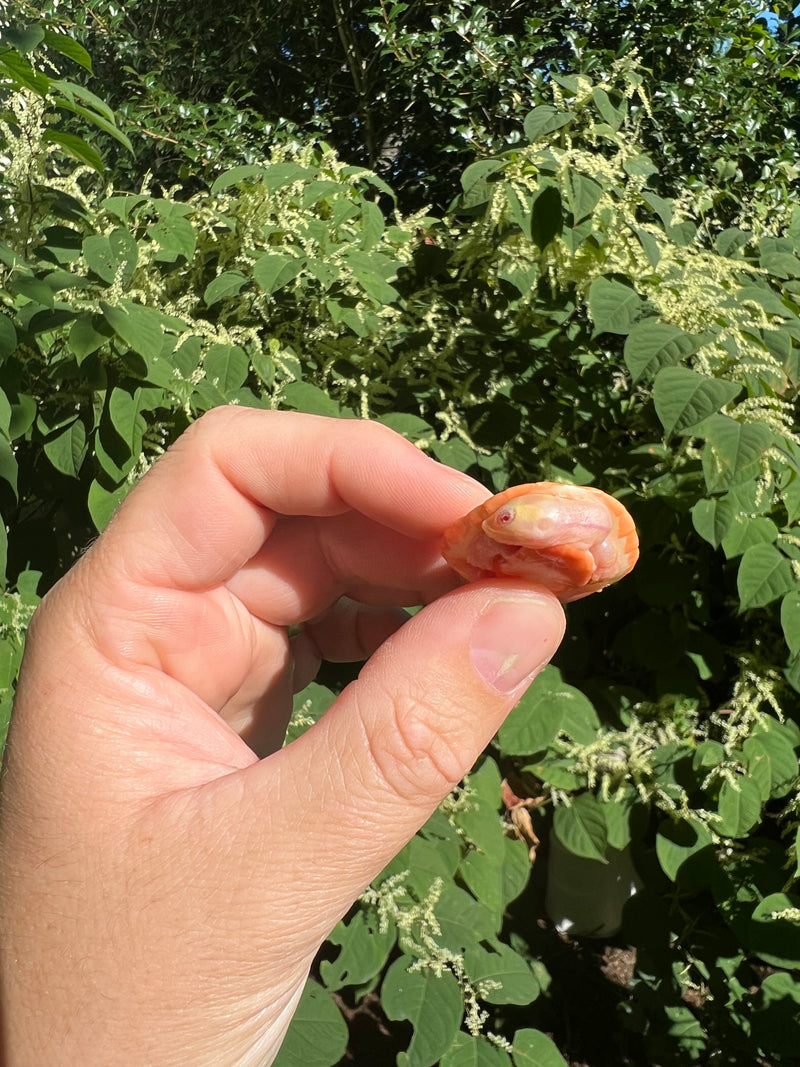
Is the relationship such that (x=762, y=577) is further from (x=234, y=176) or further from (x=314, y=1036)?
(x=234, y=176)

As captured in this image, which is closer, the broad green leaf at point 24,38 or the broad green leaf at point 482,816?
the broad green leaf at point 24,38

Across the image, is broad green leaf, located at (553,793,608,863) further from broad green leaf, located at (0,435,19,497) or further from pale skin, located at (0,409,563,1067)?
broad green leaf, located at (0,435,19,497)

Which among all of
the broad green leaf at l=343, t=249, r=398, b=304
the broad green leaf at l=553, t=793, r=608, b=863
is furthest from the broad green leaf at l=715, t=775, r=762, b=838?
the broad green leaf at l=343, t=249, r=398, b=304

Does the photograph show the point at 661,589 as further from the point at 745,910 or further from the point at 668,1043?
the point at 668,1043

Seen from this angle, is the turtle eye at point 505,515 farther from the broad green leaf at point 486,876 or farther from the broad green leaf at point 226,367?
the broad green leaf at point 486,876

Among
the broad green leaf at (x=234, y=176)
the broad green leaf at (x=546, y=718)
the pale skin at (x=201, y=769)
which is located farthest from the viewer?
the broad green leaf at (x=234, y=176)

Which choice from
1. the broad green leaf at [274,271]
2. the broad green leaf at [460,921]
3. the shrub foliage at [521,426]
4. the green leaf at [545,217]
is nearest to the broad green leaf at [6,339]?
the shrub foliage at [521,426]
